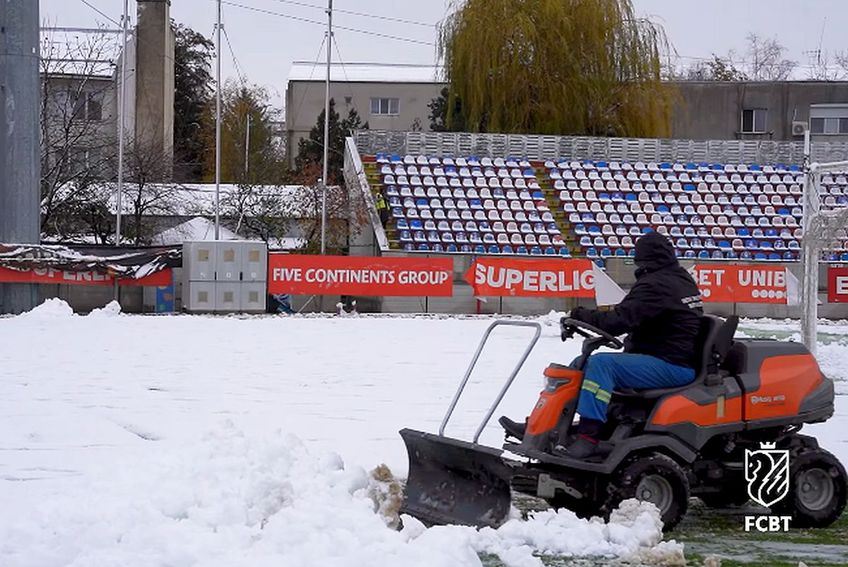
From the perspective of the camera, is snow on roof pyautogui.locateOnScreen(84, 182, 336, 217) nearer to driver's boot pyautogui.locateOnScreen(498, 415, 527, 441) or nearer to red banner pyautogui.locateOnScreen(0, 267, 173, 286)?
red banner pyautogui.locateOnScreen(0, 267, 173, 286)

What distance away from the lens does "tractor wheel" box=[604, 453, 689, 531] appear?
23.6 ft

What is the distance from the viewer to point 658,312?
7.56 m

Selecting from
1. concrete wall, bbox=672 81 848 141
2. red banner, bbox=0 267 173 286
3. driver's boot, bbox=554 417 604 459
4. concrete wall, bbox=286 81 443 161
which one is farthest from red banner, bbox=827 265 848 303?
concrete wall, bbox=286 81 443 161

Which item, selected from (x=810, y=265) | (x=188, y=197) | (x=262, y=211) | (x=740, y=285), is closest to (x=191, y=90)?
(x=188, y=197)

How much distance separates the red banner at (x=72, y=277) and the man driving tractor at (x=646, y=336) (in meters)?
23.1

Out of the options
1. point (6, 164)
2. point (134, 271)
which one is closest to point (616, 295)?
point (6, 164)

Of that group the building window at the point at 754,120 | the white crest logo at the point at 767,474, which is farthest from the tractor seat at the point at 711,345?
the building window at the point at 754,120

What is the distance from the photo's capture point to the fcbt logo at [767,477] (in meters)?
7.76

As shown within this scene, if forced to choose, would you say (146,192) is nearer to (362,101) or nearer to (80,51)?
(80,51)

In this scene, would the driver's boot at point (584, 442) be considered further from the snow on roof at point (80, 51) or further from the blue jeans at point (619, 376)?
the snow on roof at point (80, 51)

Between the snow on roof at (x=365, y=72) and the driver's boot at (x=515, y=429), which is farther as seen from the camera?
the snow on roof at (x=365, y=72)

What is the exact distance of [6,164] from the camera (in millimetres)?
26156

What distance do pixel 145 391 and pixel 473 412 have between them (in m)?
3.80

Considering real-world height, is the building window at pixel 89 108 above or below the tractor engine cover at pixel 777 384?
above
